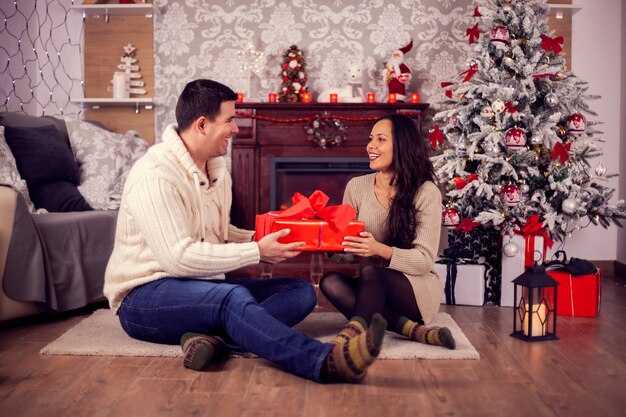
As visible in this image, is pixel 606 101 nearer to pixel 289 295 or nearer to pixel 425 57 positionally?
pixel 425 57

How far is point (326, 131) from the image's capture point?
4.64m

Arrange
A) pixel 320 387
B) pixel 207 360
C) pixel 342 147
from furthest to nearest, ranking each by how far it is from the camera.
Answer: pixel 342 147 → pixel 207 360 → pixel 320 387

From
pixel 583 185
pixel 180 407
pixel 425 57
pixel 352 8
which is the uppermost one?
pixel 352 8

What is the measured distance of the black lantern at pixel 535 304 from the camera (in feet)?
9.23

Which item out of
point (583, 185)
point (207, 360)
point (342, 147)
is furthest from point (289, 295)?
point (342, 147)

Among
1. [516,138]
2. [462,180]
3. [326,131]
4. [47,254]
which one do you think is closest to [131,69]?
[326,131]

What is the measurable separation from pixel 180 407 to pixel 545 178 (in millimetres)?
2420

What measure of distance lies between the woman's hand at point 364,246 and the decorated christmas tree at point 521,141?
3.49 ft

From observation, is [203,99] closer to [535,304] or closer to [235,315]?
[235,315]

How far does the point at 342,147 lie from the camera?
15.3 feet

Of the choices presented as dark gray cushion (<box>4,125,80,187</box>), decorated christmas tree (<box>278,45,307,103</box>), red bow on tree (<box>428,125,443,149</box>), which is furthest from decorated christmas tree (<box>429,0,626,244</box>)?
dark gray cushion (<box>4,125,80,187</box>)

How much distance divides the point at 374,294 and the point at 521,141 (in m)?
1.42

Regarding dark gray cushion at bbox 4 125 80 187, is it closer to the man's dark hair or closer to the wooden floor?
the wooden floor

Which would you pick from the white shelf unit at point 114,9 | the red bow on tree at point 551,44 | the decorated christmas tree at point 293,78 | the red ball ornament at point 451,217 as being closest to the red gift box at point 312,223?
the red ball ornament at point 451,217
